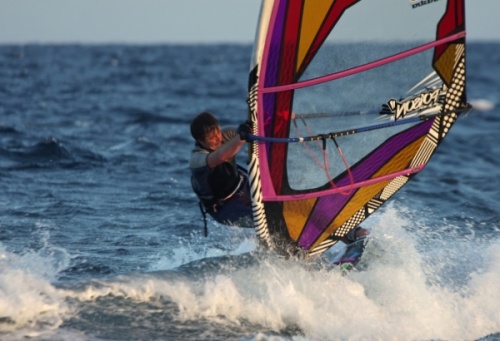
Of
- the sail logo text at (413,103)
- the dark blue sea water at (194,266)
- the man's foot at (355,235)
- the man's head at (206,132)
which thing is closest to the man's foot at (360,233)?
the man's foot at (355,235)

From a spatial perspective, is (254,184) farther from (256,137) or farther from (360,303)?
(360,303)

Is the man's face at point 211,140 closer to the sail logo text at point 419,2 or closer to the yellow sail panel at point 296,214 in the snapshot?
the yellow sail panel at point 296,214

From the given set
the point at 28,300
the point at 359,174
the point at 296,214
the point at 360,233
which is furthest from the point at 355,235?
the point at 28,300

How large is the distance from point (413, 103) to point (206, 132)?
132cm

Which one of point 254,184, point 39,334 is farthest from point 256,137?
point 39,334

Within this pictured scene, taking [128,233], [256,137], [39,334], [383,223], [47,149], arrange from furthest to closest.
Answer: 1. [47,149]
2. [128,233]
3. [383,223]
4. [256,137]
5. [39,334]

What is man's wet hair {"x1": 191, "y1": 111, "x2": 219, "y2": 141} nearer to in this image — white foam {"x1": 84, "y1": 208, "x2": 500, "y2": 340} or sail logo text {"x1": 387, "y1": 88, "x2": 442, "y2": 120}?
white foam {"x1": 84, "y1": 208, "x2": 500, "y2": 340}

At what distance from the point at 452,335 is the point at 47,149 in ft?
24.2

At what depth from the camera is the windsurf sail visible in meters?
5.09

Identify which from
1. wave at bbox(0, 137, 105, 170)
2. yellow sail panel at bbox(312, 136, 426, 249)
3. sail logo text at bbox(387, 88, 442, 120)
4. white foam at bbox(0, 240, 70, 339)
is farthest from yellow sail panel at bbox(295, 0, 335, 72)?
wave at bbox(0, 137, 105, 170)

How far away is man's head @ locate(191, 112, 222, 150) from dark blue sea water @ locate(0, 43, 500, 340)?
0.76 m

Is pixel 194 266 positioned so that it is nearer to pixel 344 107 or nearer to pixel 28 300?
pixel 28 300

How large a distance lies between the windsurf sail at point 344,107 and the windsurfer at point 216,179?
330mm

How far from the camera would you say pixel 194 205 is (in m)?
8.51
